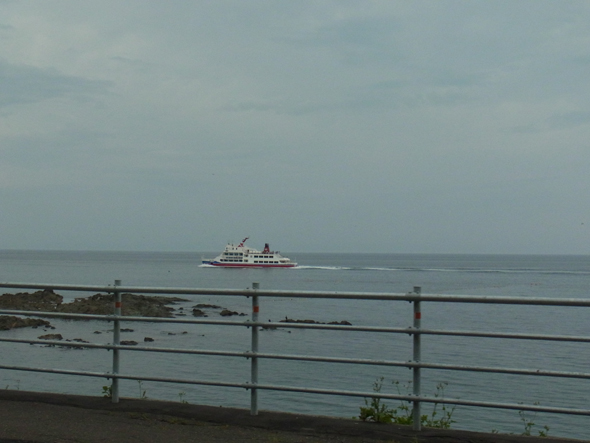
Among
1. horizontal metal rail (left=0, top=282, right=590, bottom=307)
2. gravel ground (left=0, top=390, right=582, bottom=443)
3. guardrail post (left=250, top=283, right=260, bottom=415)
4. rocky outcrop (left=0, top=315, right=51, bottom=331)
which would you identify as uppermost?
horizontal metal rail (left=0, top=282, right=590, bottom=307)

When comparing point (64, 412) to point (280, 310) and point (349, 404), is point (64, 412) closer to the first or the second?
point (349, 404)

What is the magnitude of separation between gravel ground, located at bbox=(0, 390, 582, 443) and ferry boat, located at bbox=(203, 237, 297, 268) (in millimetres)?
131101

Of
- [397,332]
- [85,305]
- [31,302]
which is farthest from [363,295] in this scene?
[31,302]

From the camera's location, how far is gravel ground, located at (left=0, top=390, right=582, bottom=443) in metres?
5.94

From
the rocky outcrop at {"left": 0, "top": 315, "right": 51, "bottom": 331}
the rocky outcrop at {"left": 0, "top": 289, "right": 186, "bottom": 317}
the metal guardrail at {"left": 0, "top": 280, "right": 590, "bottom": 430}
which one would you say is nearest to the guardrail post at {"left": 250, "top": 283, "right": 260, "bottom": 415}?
the metal guardrail at {"left": 0, "top": 280, "right": 590, "bottom": 430}

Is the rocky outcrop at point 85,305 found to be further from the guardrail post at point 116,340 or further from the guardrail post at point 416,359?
the guardrail post at point 416,359

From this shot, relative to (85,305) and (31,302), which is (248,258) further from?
(85,305)

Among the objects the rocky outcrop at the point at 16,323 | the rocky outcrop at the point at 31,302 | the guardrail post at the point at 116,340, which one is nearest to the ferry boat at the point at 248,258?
the rocky outcrop at the point at 31,302

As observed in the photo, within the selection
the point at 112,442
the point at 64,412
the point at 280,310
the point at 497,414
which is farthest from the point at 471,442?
the point at 280,310

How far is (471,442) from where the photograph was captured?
5.85 metres

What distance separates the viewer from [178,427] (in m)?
6.36

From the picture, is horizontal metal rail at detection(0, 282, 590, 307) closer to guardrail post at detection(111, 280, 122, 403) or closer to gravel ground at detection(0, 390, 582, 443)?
guardrail post at detection(111, 280, 122, 403)

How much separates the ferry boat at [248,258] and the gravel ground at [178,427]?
131101 mm

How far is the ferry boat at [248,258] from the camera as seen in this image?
139750 millimetres
